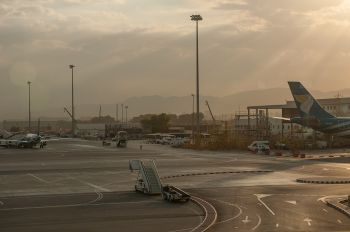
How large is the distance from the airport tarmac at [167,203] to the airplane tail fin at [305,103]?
31.3m

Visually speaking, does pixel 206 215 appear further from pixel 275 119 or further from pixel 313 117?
pixel 275 119

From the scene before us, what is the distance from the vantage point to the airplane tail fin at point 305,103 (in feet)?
295

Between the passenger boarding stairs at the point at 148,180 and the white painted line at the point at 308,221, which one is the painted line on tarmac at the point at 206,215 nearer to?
the passenger boarding stairs at the point at 148,180

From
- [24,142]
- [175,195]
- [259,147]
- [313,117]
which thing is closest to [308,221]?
[175,195]

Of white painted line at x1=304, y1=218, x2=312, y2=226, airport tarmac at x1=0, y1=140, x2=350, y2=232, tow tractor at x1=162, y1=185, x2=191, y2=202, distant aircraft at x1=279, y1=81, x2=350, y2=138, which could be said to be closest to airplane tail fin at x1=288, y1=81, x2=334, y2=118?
distant aircraft at x1=279, y1=81, x2=350, y2=138

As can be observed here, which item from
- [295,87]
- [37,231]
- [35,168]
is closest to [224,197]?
[37,231]

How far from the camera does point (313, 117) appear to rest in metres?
89.2

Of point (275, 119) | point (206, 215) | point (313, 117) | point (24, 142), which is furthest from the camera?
point (275, 119)

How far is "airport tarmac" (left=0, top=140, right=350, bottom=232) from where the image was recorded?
86.0ft

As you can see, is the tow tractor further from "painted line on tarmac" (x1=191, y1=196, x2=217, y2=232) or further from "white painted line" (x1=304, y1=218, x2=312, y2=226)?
"white painted line" (x1=304, y1=218, x2=312, y2=226)

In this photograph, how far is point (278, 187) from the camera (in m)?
41.6

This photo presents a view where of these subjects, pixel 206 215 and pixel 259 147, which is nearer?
pixel 206 215

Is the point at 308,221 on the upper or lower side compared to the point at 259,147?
lower

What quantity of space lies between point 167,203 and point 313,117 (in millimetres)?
60847
